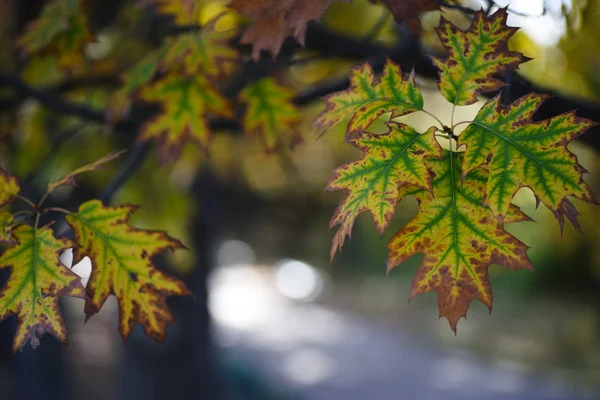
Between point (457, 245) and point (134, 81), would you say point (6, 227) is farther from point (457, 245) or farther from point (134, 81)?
point (457, 245)

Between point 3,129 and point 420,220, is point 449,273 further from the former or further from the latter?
point 3,129

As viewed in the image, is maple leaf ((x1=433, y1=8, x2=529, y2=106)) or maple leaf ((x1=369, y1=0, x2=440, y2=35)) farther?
maple leaf ((x1=369, y1=0, x2=440, y2=35))

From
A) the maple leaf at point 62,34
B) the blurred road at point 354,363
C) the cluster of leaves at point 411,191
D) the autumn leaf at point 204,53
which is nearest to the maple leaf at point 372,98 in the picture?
the cluster of leaves at point 411,191

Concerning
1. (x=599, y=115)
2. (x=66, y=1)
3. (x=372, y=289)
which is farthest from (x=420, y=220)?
(x=372, y=289)

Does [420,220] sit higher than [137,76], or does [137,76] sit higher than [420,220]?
[137,76]

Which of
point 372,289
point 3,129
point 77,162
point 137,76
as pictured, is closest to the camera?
point 137,76

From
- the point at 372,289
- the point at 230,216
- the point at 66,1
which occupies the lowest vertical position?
the point at 66,1

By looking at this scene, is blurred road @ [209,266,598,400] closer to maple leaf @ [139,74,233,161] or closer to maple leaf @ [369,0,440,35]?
maple leaf @ [139,74,233,161]

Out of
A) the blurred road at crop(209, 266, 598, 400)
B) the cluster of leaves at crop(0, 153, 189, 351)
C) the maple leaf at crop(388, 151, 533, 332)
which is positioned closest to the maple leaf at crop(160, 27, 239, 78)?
the cluster of leaves at crop(0, 153, 189, 351)
